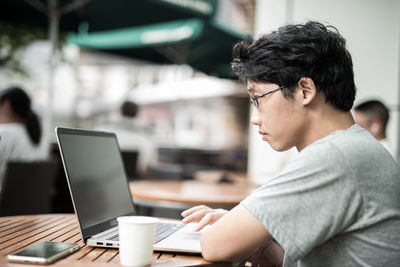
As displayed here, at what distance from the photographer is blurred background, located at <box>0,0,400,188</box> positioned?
14.0 ft

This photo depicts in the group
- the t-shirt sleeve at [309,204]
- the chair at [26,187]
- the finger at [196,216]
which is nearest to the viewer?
the t-shirt sleeve at [309,204]

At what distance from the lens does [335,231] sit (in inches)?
39.9

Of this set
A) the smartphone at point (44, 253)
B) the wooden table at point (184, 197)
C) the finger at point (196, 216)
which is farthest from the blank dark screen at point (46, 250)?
the wooden table at point (184, 197)

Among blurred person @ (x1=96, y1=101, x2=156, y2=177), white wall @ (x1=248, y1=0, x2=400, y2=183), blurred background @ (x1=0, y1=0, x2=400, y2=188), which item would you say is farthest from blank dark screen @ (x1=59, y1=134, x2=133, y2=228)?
blurred person @ (x1=96, y1=101, x2=156, y2=177)

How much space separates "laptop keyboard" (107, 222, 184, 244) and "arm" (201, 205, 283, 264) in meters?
0.26

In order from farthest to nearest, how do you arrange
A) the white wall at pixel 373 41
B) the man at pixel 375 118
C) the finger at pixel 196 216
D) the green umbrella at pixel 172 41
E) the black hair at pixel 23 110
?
the green umbrella at pixel 172 41
the white wall at pixel 373 41
the man at pixel 375 118
the black hair at pixel 23 110
the finger at pixel 196 216

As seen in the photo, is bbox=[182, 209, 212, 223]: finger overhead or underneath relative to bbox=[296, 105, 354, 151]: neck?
underneath

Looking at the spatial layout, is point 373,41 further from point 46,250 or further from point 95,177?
point 46,250

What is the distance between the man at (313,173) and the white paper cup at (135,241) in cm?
16

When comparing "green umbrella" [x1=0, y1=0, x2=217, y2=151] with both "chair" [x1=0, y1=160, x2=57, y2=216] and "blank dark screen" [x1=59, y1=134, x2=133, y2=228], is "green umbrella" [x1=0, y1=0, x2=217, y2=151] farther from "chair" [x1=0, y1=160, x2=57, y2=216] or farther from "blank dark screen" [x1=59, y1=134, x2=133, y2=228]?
"blank dark screen" [x1=59, y1=134, x2=133, y2=228]

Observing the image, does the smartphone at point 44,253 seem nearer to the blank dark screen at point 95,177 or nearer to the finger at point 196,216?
the blank dark screen at point 95,177

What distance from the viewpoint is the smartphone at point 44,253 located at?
3.34 feet

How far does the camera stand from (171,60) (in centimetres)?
721

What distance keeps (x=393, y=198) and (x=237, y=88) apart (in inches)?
398
